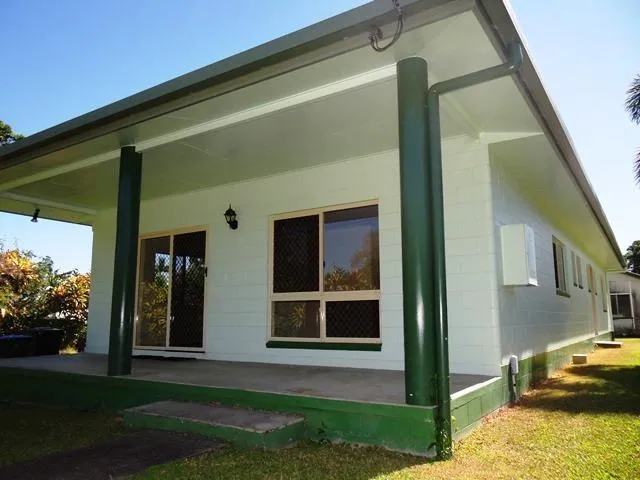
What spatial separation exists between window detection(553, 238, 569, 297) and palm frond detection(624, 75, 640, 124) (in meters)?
5.44

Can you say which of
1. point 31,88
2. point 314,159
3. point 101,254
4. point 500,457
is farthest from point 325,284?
point 31,88

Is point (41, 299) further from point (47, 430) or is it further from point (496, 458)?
point (496, 458)

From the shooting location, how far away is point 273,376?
4.96 metres

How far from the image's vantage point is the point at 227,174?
6660 mm

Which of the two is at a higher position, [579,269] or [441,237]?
[579,269]

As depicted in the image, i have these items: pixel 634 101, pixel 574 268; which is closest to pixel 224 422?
pixel 574 268

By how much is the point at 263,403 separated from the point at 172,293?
160 inches

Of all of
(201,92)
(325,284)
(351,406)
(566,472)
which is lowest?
(566,472)

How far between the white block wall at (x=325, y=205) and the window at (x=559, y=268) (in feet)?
13.6

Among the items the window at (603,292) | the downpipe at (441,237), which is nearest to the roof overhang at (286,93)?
the downpipe at (441,237)

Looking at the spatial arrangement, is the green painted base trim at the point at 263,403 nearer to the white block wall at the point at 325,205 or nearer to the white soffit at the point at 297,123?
the white block wall at the point at 325,205

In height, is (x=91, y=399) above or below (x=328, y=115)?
below

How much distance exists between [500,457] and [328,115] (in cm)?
323

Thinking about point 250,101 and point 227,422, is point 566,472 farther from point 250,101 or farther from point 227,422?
point 250,101
